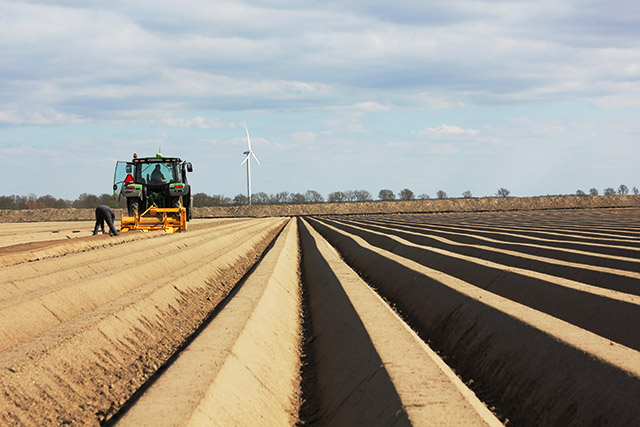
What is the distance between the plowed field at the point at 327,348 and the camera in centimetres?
388

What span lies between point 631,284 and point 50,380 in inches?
253

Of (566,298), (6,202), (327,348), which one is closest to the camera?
(327,348)

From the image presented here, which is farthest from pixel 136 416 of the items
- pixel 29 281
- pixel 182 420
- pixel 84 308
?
pixel 29 281

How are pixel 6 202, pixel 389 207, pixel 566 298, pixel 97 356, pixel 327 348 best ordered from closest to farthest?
pixel 97 356, pixel 327 348, pixel 566 298, pixel 389 207, pixel 6 202

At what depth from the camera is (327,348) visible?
580 cm

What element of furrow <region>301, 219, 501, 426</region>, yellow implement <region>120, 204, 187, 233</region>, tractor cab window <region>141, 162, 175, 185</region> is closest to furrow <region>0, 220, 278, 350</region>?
furrow <region>301, 219, 501, 426</region>

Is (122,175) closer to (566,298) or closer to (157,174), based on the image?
(157,174)

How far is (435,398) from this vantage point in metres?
3.79

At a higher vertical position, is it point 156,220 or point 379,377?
point 156,220

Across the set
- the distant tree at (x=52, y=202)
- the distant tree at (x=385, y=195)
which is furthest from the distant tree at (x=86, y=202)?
the distant tree at (x=385, y=195)

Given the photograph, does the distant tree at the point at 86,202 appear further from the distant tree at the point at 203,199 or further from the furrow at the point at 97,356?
the furrow at the point at 97,356

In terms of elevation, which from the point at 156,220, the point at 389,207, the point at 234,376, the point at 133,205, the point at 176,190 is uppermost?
the point at 176,190

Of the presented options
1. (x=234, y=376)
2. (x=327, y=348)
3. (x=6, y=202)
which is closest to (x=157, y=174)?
(x=327, y=348)

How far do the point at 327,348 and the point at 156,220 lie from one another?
13.8 m
